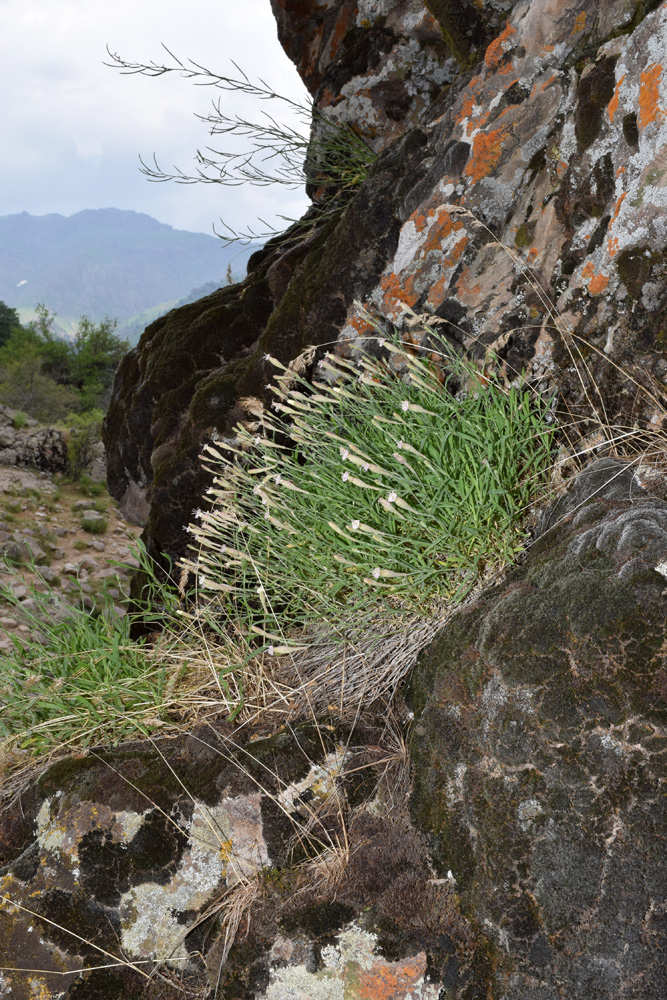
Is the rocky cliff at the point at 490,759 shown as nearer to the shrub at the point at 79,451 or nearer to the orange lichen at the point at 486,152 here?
the orange lichen at the point at 486,152

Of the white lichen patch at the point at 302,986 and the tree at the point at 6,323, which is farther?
the tree at the point at 6,323

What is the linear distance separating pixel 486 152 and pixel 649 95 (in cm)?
80

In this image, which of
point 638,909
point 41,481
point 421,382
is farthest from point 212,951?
point 41,481

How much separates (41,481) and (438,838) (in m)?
11.4

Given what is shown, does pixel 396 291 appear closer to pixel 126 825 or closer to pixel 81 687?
pixel 81 687

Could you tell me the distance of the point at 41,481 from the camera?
1157 centimetres

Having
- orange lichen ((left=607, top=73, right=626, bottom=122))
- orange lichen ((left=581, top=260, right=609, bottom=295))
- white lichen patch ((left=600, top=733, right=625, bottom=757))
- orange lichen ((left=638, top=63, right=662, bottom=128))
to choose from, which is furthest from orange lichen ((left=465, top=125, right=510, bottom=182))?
white lichen patch ((left=600, top=733, right=625, bottom=757))

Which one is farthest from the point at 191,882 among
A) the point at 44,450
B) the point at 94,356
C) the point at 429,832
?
the point at 94,356

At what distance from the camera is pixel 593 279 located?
254cm

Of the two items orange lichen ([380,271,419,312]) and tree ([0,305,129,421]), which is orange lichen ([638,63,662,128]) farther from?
tree ([0,305,129,421])

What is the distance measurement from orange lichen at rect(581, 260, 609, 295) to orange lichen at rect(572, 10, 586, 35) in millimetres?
1157

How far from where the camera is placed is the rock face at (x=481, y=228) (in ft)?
8.05

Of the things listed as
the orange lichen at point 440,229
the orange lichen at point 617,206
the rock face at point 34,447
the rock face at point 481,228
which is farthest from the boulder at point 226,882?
the rock face at point 34,447

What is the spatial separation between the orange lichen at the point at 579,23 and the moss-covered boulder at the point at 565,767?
2279 mm
